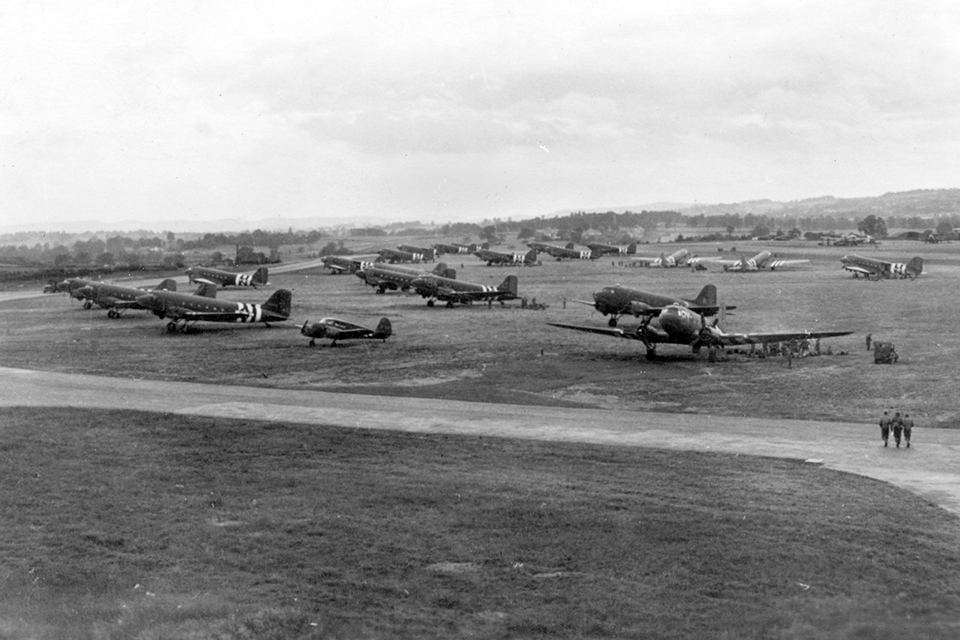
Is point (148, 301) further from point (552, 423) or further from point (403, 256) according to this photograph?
point (403, 256)

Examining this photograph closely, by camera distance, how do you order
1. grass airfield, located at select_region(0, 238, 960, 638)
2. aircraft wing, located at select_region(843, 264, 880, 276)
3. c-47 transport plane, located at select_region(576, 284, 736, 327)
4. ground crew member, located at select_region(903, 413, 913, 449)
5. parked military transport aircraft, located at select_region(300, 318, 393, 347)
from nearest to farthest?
grass airfield, located at select_region(0, 238, 960, 638), ground crew member, located at select_region(903, 413, 913, 449), parked military transport aircraft, located at select_region(300, 318, 393, 347), c-47 transport plane, located at select_region(576, 284, 736, 327), aircraft wing, located at select_region(843, 264, 880, 276)

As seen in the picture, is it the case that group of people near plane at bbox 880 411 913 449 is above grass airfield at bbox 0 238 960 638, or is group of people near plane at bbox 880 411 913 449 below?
above

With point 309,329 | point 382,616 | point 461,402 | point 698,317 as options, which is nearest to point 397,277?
point 309,329

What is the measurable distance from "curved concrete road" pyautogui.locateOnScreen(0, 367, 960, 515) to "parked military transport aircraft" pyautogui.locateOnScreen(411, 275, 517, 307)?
42253 millimetres

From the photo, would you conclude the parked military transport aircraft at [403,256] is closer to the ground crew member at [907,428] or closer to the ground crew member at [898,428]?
the ground crew member at [898,428]

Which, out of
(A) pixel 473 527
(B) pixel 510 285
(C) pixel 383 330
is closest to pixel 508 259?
(B) pixel 510 285

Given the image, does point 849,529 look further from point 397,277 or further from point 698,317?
point 397,277

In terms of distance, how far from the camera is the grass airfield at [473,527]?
18312 mm

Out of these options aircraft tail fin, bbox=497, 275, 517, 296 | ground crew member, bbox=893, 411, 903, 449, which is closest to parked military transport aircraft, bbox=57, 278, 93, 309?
aircraft tail fin, bbox=497, 275, 517, 296

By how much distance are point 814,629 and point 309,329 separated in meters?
50.0

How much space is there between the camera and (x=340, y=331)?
63094mm

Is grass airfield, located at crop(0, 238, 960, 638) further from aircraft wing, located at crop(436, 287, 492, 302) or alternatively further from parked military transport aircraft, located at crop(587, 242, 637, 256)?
parked military transport aircraft, located at crop(587, 242, 637, 256)

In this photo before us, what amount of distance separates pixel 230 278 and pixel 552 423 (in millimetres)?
89140

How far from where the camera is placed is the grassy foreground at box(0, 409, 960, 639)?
712 inches
